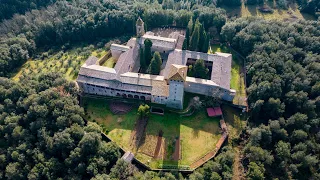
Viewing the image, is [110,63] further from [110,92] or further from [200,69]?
[200,69]

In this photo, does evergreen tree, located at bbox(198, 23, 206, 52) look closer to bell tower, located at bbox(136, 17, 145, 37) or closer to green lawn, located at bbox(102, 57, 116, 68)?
bell tower, located at bbox(136, 17, 145, 37)

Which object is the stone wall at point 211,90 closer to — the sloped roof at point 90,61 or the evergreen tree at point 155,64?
the evergreen tree at point 155,64

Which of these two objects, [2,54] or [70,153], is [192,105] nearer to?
[70,153]

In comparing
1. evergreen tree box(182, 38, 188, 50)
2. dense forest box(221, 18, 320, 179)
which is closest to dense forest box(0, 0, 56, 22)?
evergreen tree box(182, 38, 188, 50)

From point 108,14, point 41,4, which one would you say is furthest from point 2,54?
point 108,14

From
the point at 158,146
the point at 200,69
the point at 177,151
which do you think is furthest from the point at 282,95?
the point at 158,146

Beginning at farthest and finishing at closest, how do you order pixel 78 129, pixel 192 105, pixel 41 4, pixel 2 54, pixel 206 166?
pixel 41 4, pixel 2 54, pixel 192 105, pixel 78 129, pixel 206 166

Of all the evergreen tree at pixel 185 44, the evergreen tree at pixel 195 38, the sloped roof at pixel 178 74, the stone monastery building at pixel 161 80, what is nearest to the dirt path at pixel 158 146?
the stone monastery building at pixel 161 80
